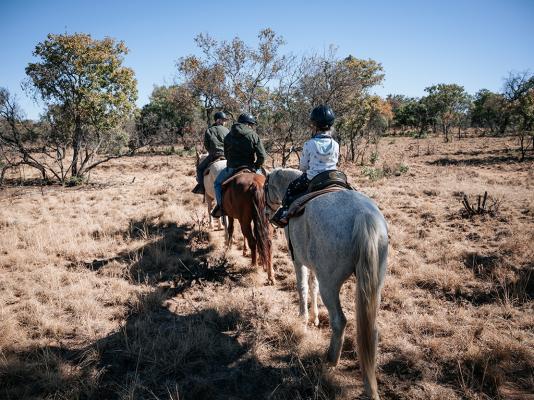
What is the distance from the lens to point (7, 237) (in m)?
6.72

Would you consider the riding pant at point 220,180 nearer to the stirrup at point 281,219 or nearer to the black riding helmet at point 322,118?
the stirrup at point 281,219

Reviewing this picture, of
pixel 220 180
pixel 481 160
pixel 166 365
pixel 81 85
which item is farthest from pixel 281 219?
pixel 481 160

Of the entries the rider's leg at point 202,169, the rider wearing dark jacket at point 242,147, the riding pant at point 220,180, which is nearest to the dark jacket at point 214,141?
the rider's leg at point 202,169

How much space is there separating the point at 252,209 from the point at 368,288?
9.54 feet

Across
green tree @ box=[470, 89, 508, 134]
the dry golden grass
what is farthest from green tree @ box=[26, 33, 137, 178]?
green tree @ box=[470, 89, 508, 134]

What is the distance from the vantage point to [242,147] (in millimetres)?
5840

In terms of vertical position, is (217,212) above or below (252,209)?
below

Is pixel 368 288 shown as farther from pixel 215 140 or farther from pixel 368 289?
pixel 215 140

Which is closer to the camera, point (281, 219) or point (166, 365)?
point (166, 365)

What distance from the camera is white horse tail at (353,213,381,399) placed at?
2527 mm

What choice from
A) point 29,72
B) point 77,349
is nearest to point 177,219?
point 77,349

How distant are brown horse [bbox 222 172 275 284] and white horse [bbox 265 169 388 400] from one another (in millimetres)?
1640

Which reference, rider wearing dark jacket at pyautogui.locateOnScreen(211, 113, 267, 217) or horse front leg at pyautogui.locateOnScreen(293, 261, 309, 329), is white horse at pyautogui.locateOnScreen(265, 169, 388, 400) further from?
rider wearing dark jacket at pyautogui.locateOnScreen(211, 113, 267, 217)

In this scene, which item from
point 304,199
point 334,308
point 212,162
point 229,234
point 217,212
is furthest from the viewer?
point 212,162
